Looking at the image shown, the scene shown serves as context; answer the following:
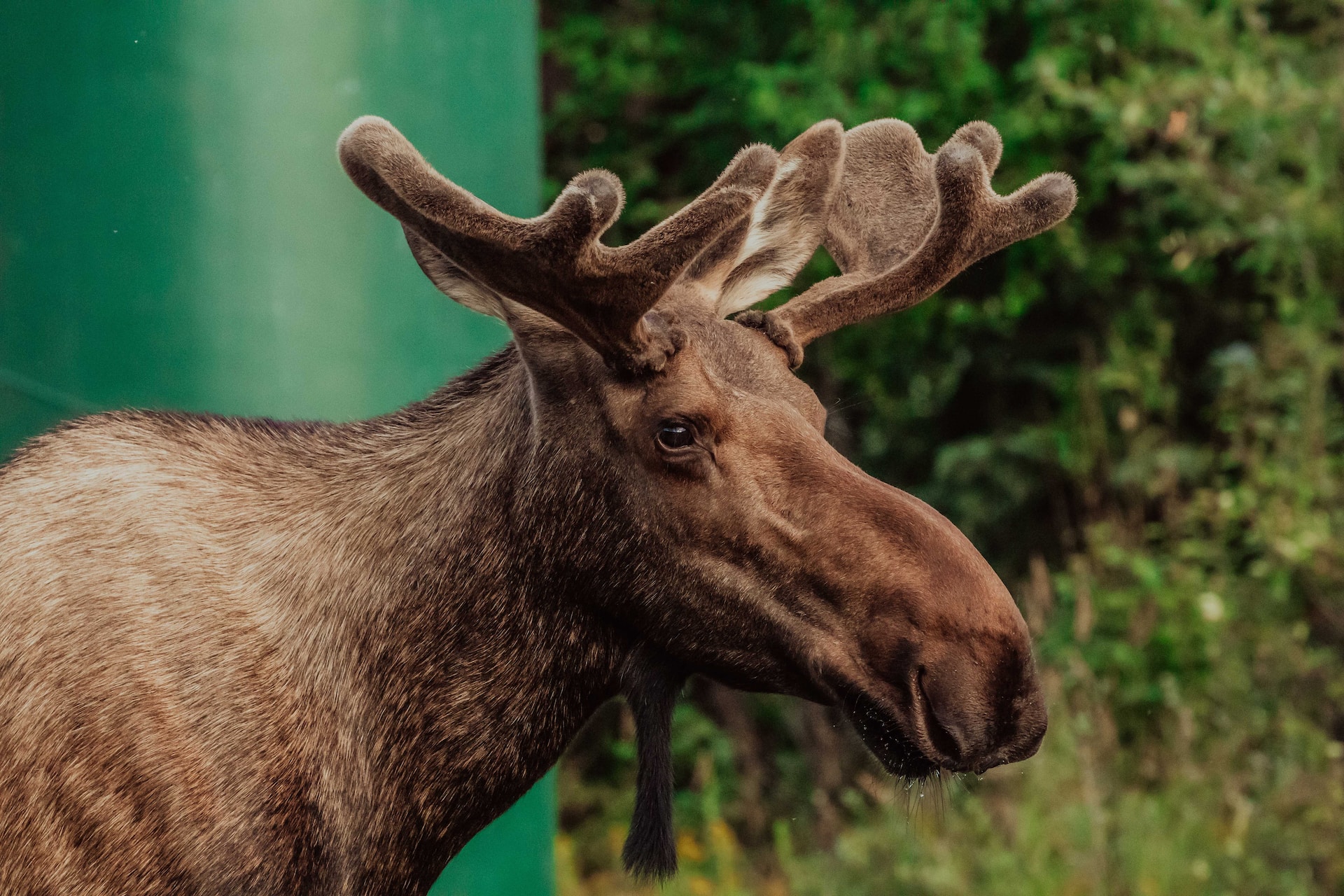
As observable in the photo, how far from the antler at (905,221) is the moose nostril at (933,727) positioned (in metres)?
0.67

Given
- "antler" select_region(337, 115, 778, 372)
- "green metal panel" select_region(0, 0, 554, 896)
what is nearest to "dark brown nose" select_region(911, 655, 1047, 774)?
"antler" select_region(337, 115, 778, 372)

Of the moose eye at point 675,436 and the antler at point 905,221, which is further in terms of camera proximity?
the antler at point 905,221

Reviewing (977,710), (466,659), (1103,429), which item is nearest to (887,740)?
(977,710)

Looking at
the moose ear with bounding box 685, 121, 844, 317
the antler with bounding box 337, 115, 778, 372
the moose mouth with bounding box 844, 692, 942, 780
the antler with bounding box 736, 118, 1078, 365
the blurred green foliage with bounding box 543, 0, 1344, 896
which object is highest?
the antler with bounding box 337, 115, 778, 372

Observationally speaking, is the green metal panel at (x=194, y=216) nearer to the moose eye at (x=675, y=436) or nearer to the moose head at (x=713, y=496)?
the moose head at (x=713, y=496)

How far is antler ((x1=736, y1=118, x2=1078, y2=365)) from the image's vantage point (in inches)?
102

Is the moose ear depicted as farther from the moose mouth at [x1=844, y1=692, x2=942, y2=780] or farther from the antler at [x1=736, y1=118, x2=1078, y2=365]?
the moose mouth at [x1=844, y1=692, x2=942, y2=780]

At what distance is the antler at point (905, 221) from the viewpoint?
8.46 feet

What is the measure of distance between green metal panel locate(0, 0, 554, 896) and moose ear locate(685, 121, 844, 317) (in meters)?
1.14

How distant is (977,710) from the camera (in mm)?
2080

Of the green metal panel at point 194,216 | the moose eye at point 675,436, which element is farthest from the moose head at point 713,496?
the green metal panel at point 194,216

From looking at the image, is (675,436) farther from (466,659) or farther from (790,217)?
(790,217)

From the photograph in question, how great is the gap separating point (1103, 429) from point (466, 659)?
4.55 meters

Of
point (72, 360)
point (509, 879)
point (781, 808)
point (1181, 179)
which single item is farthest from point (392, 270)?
point (781, 808)
